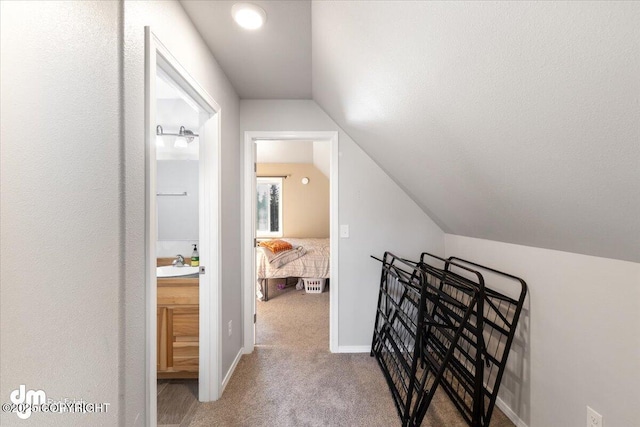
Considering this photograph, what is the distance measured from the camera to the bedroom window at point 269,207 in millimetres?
5695

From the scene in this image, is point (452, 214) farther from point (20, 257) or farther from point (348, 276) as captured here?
point (20, 257)

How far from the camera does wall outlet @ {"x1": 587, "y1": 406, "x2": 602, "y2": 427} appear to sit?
3.73ft

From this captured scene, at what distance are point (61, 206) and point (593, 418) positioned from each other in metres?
2.20

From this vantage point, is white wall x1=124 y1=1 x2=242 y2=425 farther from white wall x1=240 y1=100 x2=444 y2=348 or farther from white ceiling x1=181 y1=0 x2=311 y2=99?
white wall x1=240 y1=100 x2=444 y2=348

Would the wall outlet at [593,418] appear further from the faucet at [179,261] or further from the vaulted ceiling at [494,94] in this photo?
the faucet at [179,261]

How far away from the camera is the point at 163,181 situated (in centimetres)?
244

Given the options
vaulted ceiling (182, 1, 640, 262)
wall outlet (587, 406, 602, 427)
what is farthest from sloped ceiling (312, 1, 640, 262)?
wall outlet (587, 406, 602, 427)

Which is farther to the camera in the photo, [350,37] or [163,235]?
[163,235]

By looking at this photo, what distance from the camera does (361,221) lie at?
2430 millimetres

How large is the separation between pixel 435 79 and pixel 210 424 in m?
2.17

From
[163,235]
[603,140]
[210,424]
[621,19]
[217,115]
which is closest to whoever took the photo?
[621,19]

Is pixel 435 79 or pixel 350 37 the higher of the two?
pixel 350 37

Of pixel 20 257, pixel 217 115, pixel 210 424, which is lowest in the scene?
pixel 210 424

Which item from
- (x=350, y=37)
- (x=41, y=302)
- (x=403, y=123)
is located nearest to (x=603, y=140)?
(x=403, y=123)
